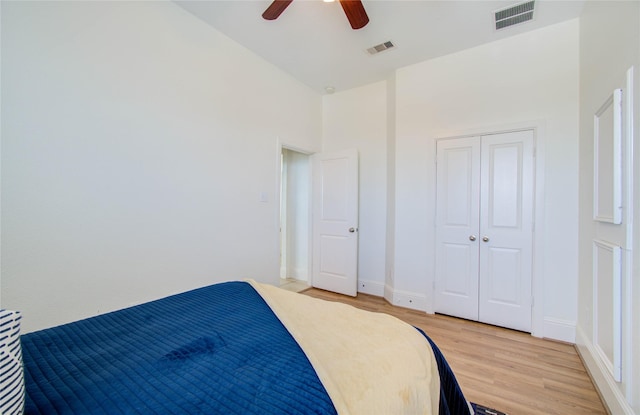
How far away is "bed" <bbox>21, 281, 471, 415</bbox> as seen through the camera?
728 millimetres

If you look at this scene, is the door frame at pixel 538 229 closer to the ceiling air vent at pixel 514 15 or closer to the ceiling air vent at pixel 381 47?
the ceiling air vent at pixel 514 15

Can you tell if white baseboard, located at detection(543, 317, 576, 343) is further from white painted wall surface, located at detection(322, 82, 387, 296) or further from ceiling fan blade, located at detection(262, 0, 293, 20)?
ceiling fan blade, located at detection(262, 0, 293, 20)

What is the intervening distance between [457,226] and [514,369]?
1.37m

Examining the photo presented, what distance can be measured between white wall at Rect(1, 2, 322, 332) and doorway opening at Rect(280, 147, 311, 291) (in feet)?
4.68

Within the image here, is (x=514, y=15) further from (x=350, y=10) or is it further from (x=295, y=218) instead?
(x=295, y=218)

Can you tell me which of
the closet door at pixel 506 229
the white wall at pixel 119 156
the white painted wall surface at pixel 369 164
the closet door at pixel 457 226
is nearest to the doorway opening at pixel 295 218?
the white painted wall surface at pixel 369 164

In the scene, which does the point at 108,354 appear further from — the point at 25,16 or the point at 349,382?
the point at 25,16

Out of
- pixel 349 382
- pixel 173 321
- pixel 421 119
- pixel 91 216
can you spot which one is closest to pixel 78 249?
pixel 91 216

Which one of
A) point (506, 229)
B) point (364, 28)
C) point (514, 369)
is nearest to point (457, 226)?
point (506, 229)

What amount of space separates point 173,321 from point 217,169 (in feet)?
5.28

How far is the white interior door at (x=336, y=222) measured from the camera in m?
3.57

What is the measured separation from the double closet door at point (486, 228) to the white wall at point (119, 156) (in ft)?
7.19

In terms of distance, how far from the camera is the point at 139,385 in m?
0.79

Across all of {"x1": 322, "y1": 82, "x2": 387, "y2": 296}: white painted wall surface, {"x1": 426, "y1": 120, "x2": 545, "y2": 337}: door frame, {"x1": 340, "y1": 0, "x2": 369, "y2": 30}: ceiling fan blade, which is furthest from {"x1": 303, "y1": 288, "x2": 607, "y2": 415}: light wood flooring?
{"x1": 340, "y1": 0, "x2": 369, "y2": 30}: ceiling fan blade
